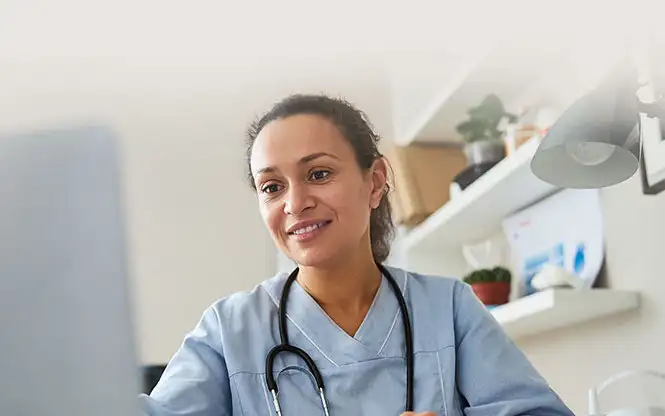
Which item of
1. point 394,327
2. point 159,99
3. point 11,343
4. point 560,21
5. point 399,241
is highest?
point 159,99

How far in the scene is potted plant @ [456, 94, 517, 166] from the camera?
1673 mm

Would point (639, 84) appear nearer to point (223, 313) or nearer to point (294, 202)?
point (294, 202)

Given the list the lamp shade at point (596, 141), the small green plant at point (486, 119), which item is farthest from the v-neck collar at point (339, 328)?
the small green plant at point (486, 119)

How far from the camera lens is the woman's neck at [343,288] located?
1.03 m

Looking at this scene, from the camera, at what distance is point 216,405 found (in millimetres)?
922

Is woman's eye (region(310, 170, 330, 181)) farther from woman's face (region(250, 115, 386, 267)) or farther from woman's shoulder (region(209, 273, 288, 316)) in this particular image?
woman's shoulder (region(209, 273, 288, 316))

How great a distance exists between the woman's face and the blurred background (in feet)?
0.69

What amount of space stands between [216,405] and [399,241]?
1.14 meters

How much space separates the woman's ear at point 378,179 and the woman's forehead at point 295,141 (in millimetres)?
62

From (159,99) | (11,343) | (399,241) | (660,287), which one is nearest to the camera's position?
(11,343)

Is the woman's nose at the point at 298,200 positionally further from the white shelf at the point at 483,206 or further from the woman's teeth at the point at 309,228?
the white shelf at the point at 483,206

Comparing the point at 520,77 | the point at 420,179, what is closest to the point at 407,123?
the point at 420,179

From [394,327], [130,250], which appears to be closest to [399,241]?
[394,327]

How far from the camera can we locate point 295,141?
39.4 inches
